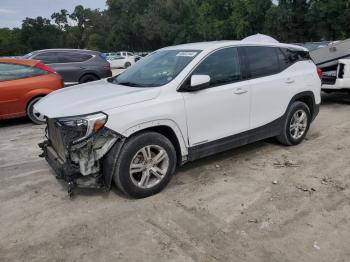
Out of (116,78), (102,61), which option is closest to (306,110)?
(116,78)

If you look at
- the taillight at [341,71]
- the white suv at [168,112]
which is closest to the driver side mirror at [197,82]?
the white suv at [168,112]

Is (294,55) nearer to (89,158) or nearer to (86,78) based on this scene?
(89,158)

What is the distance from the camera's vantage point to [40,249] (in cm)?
353

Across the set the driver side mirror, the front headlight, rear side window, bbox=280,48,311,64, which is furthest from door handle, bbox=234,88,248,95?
the front headlight

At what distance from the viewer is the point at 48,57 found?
12.6 m

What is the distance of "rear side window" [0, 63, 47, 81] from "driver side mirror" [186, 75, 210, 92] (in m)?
5.37

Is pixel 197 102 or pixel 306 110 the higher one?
pixel 197 102

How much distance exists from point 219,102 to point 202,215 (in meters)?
1.52

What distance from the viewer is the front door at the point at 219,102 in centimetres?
468

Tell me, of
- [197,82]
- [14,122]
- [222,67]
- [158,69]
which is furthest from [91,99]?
[14,122]

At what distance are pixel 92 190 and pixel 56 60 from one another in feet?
29.1

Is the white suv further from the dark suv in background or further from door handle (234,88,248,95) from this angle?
the dark suv in background

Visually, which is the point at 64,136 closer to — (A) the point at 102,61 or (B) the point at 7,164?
(B) the point at 7,164

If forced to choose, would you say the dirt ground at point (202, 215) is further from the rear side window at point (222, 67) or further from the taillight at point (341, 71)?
the taillight at point (341, 71)
